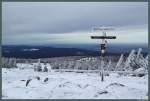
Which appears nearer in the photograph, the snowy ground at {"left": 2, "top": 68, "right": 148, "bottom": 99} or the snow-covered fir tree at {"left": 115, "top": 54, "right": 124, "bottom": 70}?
the snowy ground at {"left": 2, "top": 68, "right": 148, "bottom": 99}

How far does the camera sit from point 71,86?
8164 millimetres

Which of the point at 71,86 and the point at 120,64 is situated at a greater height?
the point at 120,64

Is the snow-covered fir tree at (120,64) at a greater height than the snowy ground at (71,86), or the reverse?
the snow-covered fir tree at (120,64)

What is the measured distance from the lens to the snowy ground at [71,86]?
7785mm

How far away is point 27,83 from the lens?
815cm

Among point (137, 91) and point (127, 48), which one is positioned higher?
point (127, 48)

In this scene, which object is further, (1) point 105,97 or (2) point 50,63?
(2) point 50,63

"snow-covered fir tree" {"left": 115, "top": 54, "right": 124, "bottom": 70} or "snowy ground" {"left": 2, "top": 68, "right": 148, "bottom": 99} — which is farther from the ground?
"snow-covered fir tree" {"left": 115, "top": 54, "right": 124, "bottom": 70}

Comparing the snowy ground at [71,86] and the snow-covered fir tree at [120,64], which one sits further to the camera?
the snow-covered fir tree at [120,64]

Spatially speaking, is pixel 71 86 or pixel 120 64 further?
pixel 120 64

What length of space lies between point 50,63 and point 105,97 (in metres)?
1.86

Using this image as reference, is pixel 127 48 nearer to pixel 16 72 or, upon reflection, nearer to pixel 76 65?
pixel 76 65

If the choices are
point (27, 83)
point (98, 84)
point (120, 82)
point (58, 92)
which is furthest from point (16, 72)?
point (120, 82)

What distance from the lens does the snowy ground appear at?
7.79 m
